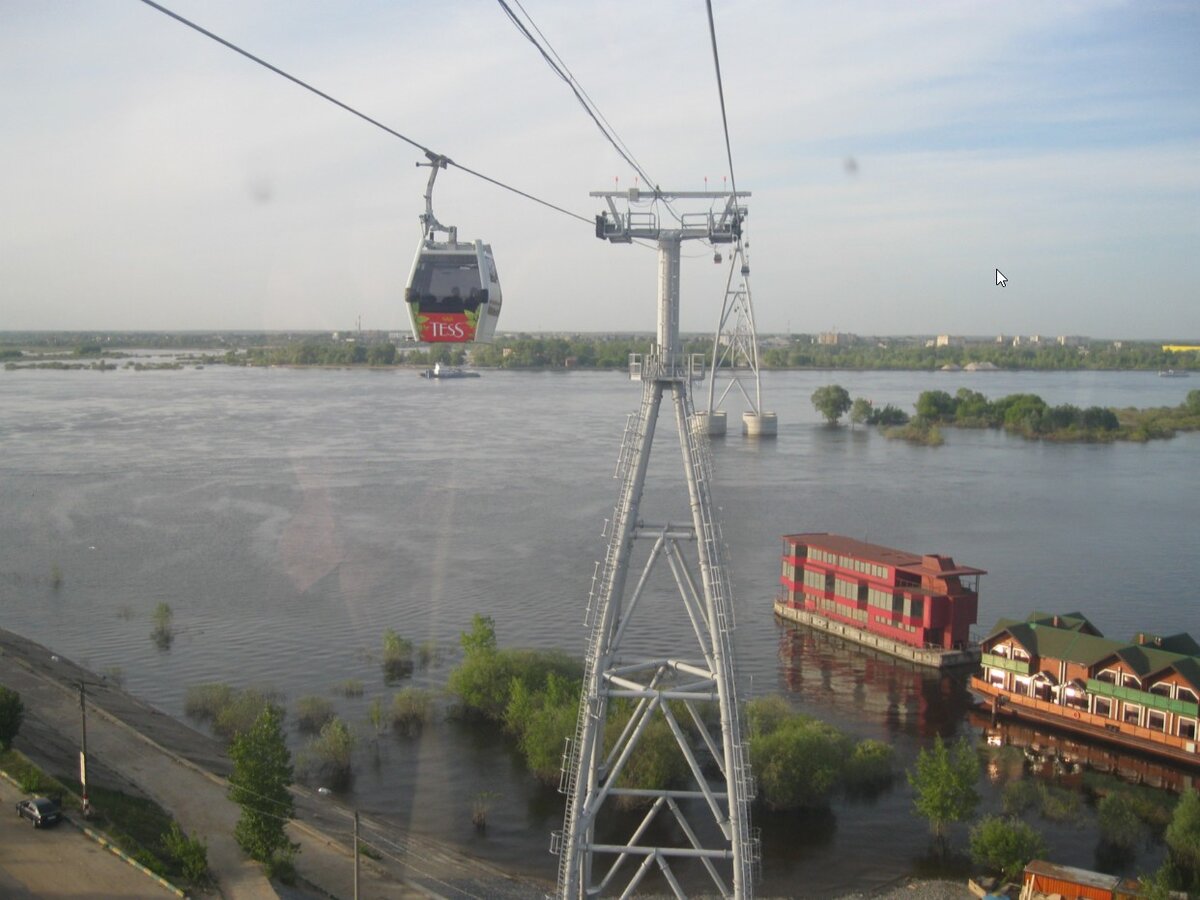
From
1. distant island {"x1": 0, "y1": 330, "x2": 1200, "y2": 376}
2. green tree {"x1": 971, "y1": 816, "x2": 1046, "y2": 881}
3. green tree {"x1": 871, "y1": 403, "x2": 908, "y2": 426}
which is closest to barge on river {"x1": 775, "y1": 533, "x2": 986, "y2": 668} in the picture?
green tree {"x1": 971, "y1": 816, "x2": 1046, "y2": 881}

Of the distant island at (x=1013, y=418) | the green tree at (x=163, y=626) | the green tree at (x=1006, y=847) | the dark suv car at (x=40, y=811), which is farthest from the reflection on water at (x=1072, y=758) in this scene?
the distant island at (x=1013, y=418)

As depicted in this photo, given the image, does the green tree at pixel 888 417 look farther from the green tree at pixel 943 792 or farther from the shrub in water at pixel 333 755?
the shrub in water at pixel 333 755

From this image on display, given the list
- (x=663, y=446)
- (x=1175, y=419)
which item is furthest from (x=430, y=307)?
(x=1175, y=419)

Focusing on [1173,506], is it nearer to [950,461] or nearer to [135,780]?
[950,461]

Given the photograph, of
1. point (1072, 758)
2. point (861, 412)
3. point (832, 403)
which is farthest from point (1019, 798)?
point (832, 403)

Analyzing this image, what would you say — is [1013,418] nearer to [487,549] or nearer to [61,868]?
[487,549]

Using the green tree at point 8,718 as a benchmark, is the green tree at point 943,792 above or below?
below
